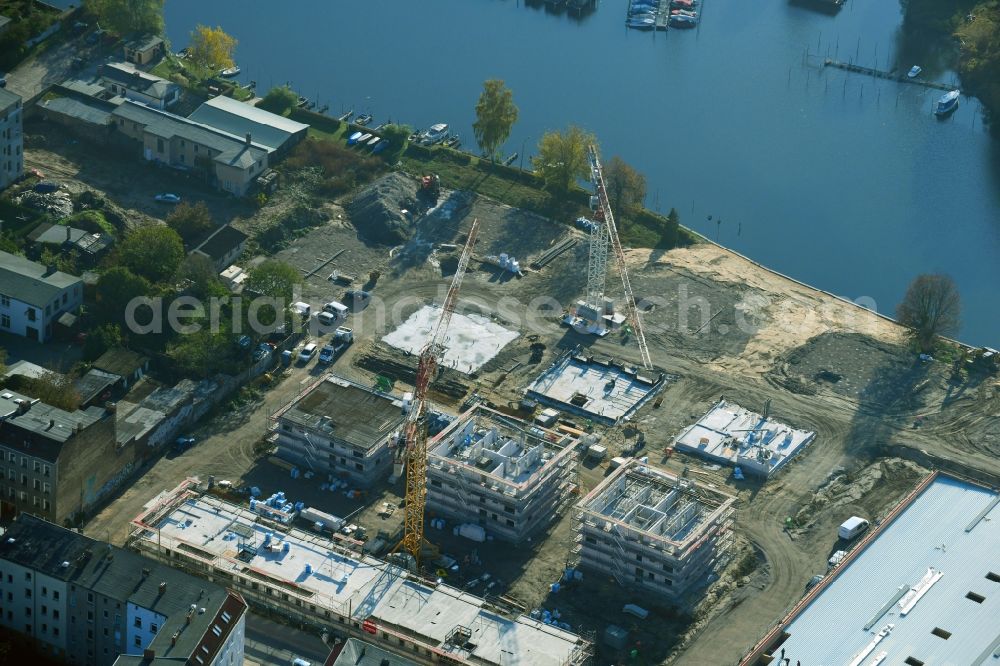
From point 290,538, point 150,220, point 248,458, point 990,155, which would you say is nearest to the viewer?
point 290,538

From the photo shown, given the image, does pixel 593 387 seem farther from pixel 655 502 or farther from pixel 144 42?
pixel 144 42

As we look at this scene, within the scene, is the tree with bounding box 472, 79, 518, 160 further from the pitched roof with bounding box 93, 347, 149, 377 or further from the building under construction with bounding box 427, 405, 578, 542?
the building under construction with bounding box 427, 405, 578, 542

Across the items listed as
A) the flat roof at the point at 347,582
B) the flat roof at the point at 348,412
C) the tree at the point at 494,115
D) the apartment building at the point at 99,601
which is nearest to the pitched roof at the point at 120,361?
the flat roof at the point at 348,412

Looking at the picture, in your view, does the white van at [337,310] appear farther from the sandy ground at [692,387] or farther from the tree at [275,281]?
the tree at [275,281]

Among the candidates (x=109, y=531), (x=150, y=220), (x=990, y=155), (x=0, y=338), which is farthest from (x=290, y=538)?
(x=990, y=155)

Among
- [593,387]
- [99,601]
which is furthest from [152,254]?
[99,601]

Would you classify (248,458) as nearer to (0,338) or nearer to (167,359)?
(167,359)

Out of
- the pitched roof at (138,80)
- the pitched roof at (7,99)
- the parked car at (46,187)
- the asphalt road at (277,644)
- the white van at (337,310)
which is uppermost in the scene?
the pitched roof at (7,99)
